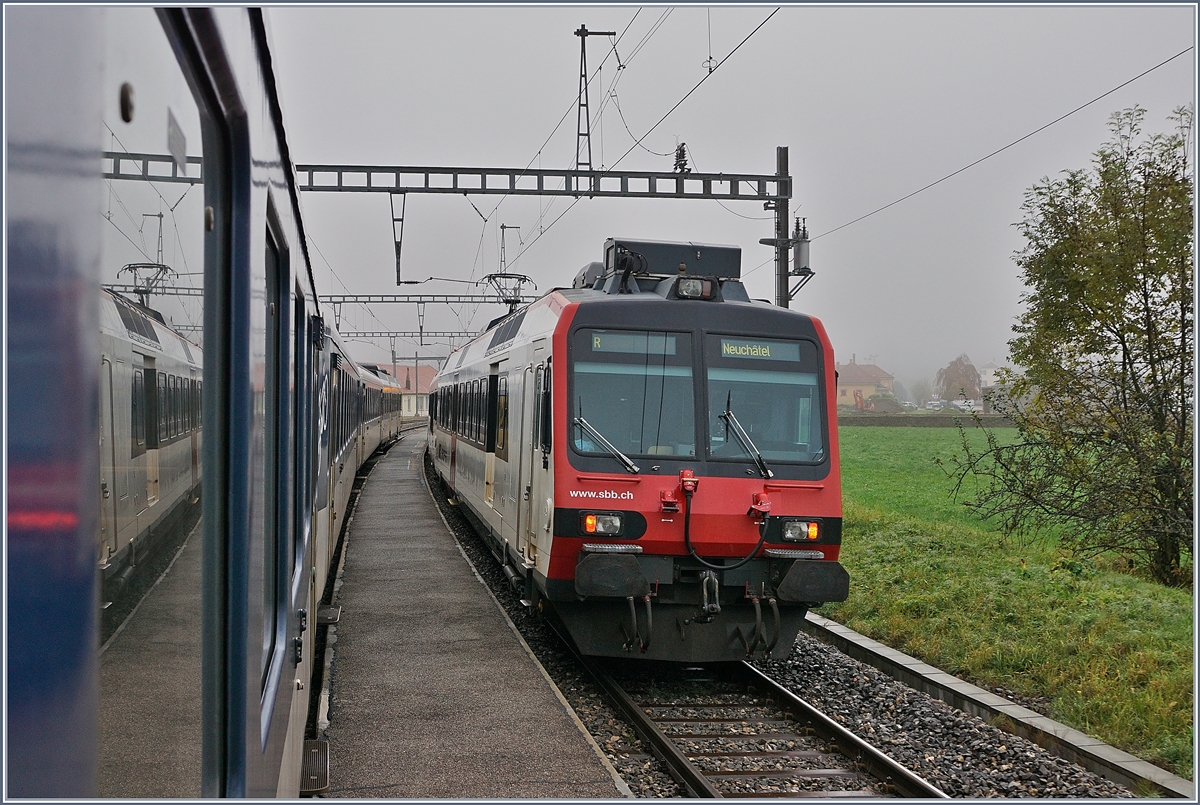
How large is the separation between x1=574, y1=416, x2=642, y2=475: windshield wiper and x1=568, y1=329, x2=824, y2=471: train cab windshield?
11 mm

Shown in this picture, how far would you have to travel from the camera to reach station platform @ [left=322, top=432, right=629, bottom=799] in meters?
5.85

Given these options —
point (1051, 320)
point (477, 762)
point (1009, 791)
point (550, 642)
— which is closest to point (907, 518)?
point (1051, 320)

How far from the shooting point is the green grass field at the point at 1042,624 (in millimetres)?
7312

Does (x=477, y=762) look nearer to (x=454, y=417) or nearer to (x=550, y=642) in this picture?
(x=550, y=642)

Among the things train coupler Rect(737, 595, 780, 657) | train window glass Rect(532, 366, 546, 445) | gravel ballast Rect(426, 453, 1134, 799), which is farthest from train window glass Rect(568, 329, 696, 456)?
gravel ballast Rect(426, 453, 1134, 799)

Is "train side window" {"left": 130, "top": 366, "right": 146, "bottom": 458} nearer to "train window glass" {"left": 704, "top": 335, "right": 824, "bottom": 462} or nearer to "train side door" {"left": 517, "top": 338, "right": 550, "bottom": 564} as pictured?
"train window glass" {"left": 704, "top": 335, "right": 824, "bottom": 462}

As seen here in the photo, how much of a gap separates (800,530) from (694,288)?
212 centimetres

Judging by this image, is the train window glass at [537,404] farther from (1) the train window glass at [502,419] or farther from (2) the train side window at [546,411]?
(1) the train window glass at [502,419]

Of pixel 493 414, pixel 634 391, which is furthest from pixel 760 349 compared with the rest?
pixel 493 414

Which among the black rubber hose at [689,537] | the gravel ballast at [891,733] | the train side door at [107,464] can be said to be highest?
the train side door at [107,464]

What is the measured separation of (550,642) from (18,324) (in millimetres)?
9618

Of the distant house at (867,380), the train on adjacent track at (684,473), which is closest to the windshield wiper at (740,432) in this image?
the train on adjacent track at (684,473)

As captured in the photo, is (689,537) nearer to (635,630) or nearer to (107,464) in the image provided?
(635,630)

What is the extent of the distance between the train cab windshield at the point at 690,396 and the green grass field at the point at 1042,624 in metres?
2.50
